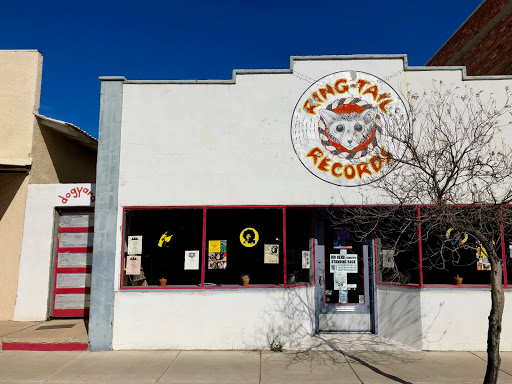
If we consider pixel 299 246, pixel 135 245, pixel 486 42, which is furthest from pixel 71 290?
pixel 486 42

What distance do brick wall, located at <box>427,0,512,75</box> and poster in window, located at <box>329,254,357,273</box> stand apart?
6.62 meters

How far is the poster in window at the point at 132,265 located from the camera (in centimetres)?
822

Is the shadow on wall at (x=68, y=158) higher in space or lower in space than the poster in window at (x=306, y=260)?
higher

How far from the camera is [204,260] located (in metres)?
8.24

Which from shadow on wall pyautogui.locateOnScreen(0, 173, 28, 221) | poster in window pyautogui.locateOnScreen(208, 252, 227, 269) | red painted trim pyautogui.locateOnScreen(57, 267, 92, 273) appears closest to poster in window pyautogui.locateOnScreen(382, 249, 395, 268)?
poster in window pyautogui.locateOnScreen(208, 252, 227, 269)

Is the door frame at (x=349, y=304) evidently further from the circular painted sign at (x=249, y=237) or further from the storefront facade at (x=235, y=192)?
the circular painted sign at (x=249, y=237)

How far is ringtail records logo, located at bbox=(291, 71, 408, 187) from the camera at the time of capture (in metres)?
8.17

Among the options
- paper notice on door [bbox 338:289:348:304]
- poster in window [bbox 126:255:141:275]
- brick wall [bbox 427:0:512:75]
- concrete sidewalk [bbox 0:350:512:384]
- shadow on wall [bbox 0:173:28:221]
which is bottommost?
concrete sidewalk [bbox 0:350:512:384]

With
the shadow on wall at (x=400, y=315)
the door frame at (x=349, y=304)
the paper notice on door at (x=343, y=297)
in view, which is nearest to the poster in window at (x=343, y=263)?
the door frame at (x=349, y=304)

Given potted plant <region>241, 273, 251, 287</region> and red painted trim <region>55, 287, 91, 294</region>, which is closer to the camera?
potted plant <region>241, 273, 251, 287</region>

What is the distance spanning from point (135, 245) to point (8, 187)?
13.4 ft

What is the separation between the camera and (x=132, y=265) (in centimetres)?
825

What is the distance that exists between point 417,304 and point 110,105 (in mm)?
7188

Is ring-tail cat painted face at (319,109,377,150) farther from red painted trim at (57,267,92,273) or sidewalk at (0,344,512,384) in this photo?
red painted trim at (57,267,92,273)
